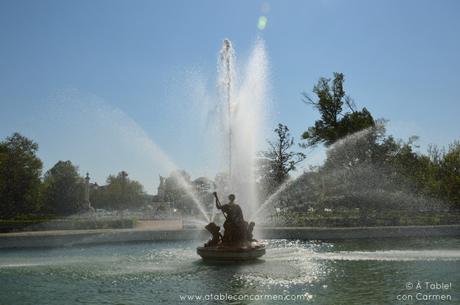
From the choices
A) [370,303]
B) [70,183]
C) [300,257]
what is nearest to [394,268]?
[300,257]

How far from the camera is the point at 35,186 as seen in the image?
4753 cm

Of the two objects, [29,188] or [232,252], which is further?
[29,188]

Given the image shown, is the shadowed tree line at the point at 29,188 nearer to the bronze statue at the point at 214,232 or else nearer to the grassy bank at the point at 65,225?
the grassy bank at the point at 65,225

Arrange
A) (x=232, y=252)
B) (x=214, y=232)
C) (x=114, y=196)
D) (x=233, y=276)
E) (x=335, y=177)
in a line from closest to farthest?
(x=233, y=276)
(x=232, y=252)
(x=214, y=232)
(x=335, y=177)
(x=114, y=196)

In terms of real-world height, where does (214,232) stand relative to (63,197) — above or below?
below

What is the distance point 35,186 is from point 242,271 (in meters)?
39.6

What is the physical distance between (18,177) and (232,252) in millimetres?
37543

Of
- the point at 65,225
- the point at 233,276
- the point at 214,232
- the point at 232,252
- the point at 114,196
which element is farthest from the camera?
the point at 114,196

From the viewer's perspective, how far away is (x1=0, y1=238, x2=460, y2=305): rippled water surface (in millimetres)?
10422

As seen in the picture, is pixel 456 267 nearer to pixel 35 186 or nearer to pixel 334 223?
pixel 334 223

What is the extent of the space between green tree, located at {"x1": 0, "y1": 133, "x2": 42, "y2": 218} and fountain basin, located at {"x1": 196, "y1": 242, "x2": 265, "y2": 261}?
35609 mm

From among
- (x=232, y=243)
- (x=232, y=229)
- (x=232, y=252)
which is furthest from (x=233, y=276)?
(x=232, y=229)

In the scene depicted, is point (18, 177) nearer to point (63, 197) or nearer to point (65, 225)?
point (63, 197)

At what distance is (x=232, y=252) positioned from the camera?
587 inches
